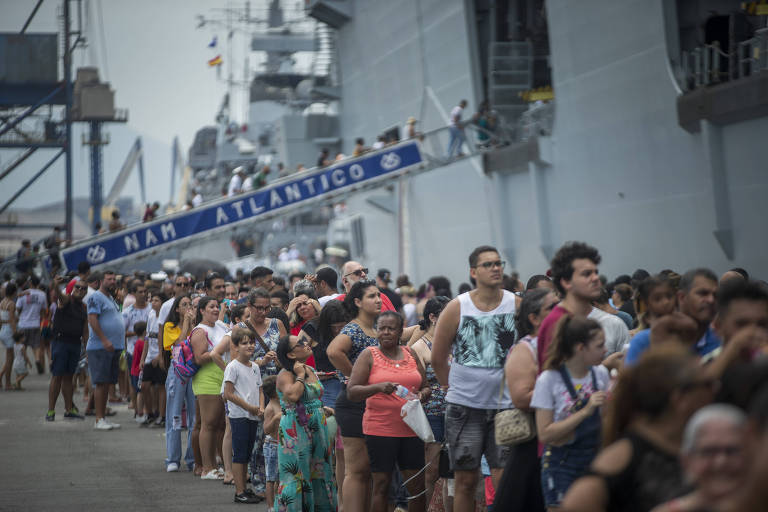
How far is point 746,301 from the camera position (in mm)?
4219

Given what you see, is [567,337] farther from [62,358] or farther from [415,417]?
[62,358]

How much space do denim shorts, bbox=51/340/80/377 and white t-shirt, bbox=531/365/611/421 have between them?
1030 centimetres

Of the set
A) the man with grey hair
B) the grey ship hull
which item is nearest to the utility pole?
the grey ship hull

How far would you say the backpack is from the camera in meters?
9.83

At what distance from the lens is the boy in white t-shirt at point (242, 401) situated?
8.63 m

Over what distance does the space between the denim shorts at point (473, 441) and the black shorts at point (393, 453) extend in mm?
527

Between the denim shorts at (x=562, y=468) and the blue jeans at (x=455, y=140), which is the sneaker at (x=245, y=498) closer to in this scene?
the denim shorts at (x=562, y=468)

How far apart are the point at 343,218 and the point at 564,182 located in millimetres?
20116

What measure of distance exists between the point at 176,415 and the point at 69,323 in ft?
12.9

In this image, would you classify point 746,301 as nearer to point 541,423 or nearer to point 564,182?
point 541,423

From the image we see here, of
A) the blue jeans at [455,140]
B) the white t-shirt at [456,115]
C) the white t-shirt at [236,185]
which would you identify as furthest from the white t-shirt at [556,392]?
the white t-shirt at [236,185]

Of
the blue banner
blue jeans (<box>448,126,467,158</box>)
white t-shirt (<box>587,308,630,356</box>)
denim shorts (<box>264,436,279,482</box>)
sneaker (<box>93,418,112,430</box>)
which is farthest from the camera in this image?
blue jeans (<box>448,126,467,158</box>)

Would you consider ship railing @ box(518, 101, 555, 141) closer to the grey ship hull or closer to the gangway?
the grey ship hull

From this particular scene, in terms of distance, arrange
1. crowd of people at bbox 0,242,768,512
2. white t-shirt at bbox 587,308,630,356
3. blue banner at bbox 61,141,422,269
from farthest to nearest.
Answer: blue banner at bbox 61,141,422,269 < white t-shirt at bbox 587,308,630,356 < crowd of people at bbox 0,242,768,512
